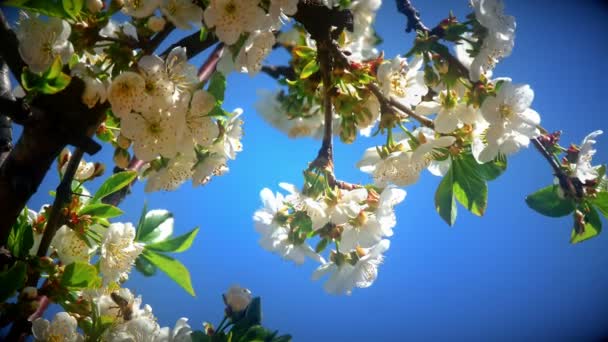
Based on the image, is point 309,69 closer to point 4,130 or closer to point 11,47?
point 11,47

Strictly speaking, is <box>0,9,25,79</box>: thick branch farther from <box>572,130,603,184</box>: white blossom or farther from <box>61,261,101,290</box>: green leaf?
<box>572,130,603,184</box>: white blossom

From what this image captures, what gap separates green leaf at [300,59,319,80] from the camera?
0.74 m

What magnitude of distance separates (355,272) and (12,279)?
586 millimetres

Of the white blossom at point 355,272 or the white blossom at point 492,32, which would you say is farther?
the white blossom at point 355,272

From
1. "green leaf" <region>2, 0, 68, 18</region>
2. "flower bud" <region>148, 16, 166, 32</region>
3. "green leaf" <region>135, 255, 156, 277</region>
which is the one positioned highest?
"flower bud" <region>148, 16, 166, 32</region>

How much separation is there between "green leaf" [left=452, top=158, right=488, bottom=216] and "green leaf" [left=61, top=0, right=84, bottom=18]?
2.05 feet

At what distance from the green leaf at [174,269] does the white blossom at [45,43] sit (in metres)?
0.41

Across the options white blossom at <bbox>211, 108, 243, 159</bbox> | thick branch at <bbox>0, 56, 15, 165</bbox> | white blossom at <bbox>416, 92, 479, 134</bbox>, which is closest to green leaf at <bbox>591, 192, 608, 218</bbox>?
white blossom at <bbox>416, 92, 479, 134</bbox>

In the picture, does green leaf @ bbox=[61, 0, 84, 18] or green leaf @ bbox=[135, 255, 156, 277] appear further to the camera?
green leaf @ bbox=[135, 255, 156, 277]

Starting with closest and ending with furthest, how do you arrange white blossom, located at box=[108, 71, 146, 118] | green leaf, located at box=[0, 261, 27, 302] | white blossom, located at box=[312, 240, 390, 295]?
white blossom, located at box=[108, 71, 146, 118] < green leaf, located at box=[0, 261, 27, 302] < white blossom, located at box=[312, 240, 390, 295]

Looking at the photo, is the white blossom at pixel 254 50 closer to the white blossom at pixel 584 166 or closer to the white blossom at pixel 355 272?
the white blossom at pixel 355 272

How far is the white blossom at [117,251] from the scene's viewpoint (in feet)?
2.45

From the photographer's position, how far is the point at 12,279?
64cm

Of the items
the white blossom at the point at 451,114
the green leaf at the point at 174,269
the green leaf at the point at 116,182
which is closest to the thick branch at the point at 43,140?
the green leaf at the point at 116,182
